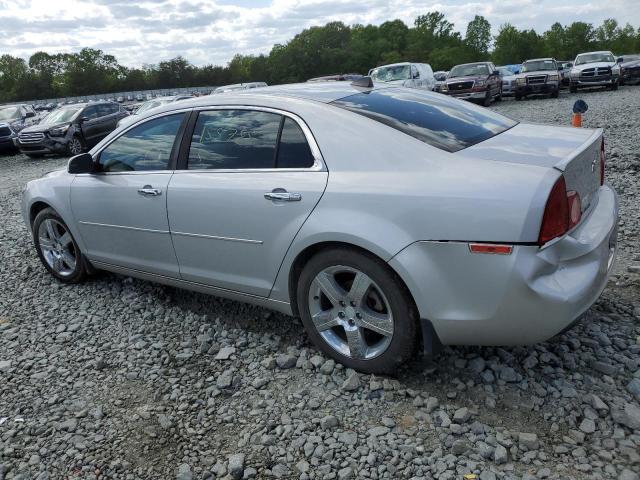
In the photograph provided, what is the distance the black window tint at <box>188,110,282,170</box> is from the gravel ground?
118 cm

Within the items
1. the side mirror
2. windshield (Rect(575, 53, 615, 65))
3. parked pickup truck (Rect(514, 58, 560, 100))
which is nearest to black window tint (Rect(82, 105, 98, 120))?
the side mirror

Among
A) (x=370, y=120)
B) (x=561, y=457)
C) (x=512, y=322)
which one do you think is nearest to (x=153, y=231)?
(x=370, y=120)

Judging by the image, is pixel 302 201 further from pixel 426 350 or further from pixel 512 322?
pixel 512 322

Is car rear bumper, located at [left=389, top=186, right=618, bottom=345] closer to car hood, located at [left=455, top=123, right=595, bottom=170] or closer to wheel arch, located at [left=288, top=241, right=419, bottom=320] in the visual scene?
wheel arch, located at [left=288, top=241, right=419, bottom=320]

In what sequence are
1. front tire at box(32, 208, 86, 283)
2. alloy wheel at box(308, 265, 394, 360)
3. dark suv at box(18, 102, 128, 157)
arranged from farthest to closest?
dark suv at box(18, 102, 128, 157) < front tire at box(32, 208, 86, 283) < alloy wheel at box(308, 265, 394, 360)

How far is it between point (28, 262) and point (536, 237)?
17.5ft

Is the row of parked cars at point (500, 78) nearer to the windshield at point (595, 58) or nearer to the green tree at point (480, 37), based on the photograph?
the windshield at point (595, 58)

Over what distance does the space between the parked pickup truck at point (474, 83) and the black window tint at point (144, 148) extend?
19189 mm

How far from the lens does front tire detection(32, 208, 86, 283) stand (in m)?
4.87

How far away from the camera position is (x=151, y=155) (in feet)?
13.1

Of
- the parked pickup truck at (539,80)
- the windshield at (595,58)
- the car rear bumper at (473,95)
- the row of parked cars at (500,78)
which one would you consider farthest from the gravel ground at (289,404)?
the windshield at (595,58)

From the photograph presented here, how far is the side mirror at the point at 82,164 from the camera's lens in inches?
167

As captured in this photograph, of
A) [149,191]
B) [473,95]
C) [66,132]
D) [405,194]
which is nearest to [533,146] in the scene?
[405,194]

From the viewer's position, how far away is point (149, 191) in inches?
151
